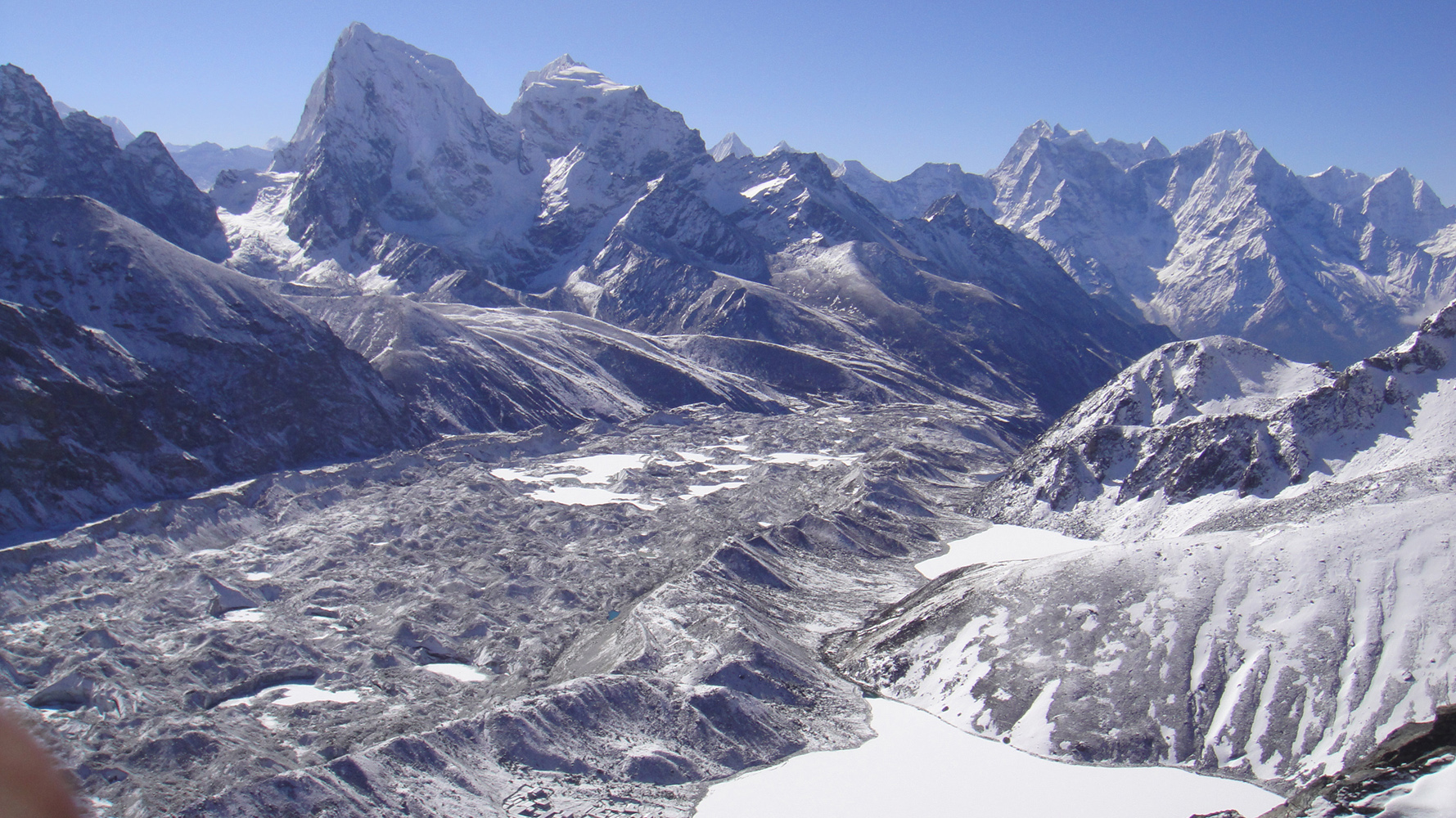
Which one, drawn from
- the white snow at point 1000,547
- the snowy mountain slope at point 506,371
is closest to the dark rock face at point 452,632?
the white snow at point 1000,547

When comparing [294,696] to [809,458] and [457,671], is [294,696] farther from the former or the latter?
[809,458]

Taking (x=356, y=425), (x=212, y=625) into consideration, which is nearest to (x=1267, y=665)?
(x=212, y=625)

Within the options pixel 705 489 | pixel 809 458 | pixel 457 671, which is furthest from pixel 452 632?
pixel 809 458

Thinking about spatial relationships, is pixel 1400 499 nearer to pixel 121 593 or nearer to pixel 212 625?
pixel 212 625

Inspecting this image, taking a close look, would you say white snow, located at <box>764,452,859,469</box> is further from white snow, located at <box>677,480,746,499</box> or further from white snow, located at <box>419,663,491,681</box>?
white snow, located at <box>419,663,491,681</box>

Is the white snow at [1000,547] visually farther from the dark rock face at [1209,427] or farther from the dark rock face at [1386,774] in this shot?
the dark rock face at [1386,774]
